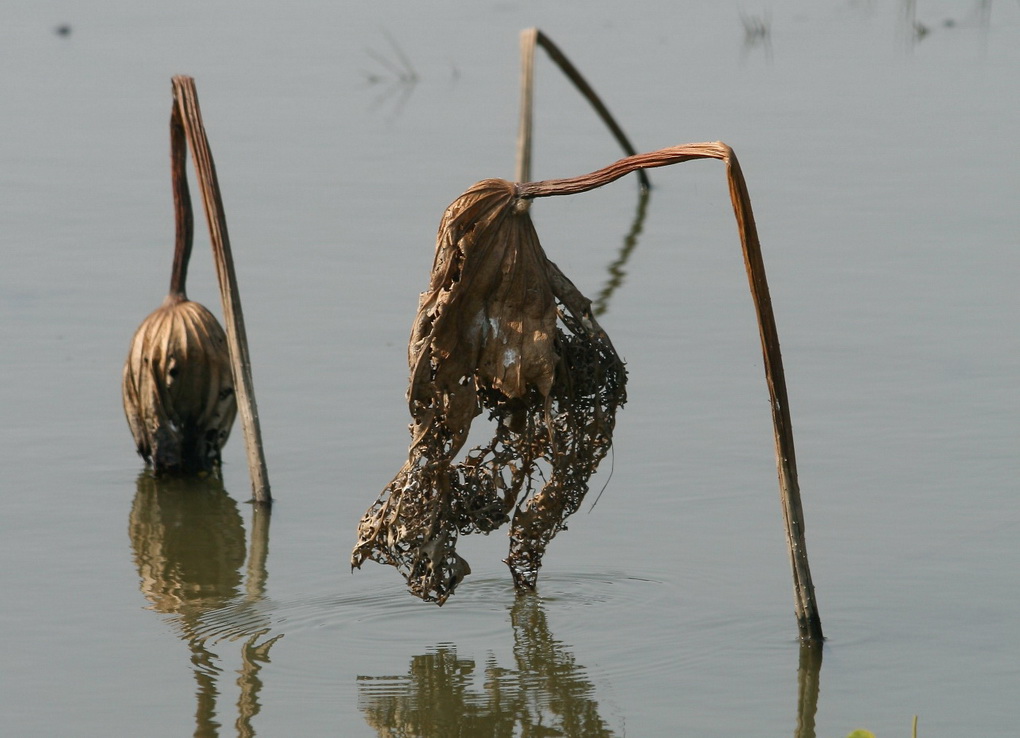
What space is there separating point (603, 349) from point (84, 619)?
1843 mm

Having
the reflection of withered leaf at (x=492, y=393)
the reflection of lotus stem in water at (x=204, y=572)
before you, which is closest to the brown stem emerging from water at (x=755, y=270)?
the reflection of withered leaf at (x=492, y=393)

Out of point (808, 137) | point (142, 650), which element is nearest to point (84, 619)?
point (142, 650)

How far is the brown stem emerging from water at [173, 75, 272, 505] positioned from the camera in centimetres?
546

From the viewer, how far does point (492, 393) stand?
13.9 ft

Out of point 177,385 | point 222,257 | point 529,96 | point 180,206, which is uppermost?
point 529,96

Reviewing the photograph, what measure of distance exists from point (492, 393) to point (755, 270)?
2.71 ft

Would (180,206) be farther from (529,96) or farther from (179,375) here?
(529,96)

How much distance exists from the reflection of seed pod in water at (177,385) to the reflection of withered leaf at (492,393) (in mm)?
1724

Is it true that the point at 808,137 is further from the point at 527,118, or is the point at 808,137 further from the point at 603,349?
the point at 603,349

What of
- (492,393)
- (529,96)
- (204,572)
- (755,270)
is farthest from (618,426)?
(529,96)

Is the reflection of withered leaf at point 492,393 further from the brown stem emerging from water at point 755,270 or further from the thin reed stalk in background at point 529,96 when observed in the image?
the thin reed stalk in background at point 529,96

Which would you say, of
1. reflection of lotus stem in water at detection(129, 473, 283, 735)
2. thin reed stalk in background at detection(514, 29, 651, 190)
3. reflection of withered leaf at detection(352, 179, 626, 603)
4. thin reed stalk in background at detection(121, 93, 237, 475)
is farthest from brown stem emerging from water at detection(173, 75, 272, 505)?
thin reed stalk in background at detection(514, 29, 651, 190)

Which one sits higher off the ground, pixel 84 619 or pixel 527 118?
pixel 527 118

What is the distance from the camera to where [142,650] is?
4.55 meters
